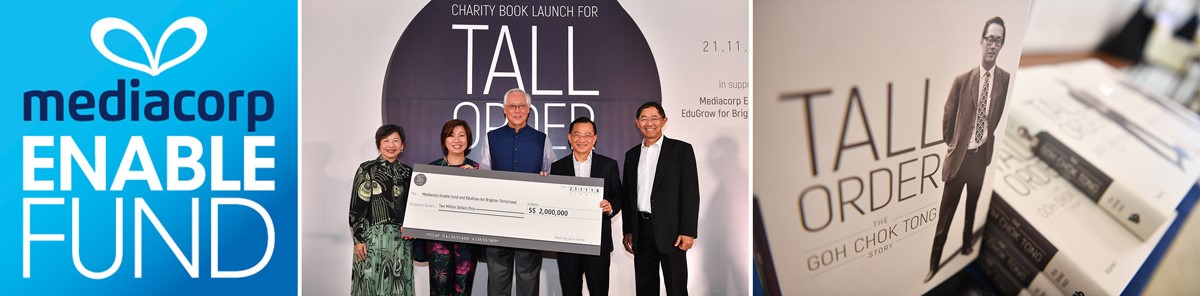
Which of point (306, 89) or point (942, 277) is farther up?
point (306, 89)

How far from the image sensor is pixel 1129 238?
342cm

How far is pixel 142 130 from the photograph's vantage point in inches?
128

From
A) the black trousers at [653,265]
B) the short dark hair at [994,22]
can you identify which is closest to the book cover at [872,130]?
the short dark hair at [994,22]

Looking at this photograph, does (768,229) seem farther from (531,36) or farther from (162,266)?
(162,266)

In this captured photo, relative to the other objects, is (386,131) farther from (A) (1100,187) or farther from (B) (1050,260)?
(A) (1100,187)

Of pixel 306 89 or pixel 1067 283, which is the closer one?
pixel 306 89

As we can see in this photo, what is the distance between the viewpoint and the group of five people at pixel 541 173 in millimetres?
2967

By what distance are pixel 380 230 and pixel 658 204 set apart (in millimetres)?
1255

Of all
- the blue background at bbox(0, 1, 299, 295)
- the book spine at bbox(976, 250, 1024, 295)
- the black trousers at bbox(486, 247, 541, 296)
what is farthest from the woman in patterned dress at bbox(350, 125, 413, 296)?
the book spine at bbox(976, 250, 1024, 295)

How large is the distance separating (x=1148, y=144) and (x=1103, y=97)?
0.34 metres

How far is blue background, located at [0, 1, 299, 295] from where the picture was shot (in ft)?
10.6

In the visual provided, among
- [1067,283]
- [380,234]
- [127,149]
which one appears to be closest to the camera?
[380,234]

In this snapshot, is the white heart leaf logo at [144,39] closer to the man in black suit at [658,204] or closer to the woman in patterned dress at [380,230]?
the woman in patterned dress at [380,230]

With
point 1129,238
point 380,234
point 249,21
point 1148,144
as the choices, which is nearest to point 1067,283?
point 1129,238
